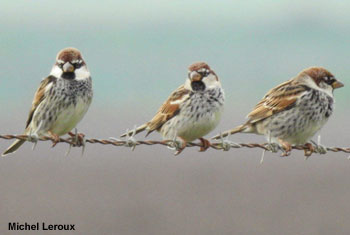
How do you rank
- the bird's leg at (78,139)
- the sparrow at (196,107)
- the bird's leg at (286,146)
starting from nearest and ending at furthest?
1. the bird's leg at (78,139)
2. the sparrow at (196,107)
3. the bird's leg at (286,146)

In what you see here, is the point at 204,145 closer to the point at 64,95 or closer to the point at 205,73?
the point at 205,73

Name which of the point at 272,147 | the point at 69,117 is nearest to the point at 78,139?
the point at 69,117

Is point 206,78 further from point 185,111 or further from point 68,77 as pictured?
point 68,77

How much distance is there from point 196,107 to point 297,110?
43.9 inches

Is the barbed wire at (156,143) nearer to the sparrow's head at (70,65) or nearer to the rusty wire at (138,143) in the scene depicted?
the rusty wire at (138,143)

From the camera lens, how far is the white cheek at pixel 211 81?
10.6 metres

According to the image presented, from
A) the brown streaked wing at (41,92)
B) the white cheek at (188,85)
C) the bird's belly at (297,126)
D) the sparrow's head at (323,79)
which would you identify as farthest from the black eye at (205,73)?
the brown streaked wing at (41,92)

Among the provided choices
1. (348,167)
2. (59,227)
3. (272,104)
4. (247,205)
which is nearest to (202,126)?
(272,104)

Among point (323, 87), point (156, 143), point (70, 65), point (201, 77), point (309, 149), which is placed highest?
point (70, 65)

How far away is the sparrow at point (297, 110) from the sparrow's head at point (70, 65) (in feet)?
5.39

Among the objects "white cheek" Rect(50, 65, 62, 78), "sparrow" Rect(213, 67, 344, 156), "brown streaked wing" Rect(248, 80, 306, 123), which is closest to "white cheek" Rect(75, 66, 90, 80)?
"white cheek" Rect(50, 65, 62, 78)

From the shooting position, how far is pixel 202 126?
Result: 1051cm

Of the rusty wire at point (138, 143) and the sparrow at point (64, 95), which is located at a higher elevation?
the sparrow at point (64, 95)

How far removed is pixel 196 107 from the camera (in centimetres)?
1055
